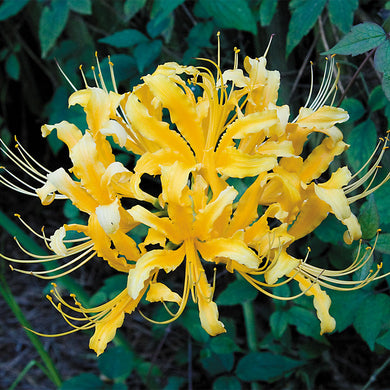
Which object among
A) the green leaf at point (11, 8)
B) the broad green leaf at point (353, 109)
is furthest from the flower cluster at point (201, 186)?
the green leaf at point (11, 8)

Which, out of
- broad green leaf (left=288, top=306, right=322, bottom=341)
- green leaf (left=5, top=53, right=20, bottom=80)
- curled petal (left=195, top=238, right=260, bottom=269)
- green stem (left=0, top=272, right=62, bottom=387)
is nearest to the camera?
curled petal (left=195, top=238, right=260, bottom=269)

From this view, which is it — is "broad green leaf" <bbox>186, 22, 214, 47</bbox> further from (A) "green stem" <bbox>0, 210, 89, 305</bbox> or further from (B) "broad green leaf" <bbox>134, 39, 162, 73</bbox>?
(A) "green stem" <bbox>0, 210, 89, 305</bbox>

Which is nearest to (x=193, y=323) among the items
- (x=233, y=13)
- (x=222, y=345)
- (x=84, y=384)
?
(x=222, y=345)

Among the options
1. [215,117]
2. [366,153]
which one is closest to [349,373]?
[366,153]

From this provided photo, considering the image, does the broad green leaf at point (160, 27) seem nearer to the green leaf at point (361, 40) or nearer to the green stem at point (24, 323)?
the green leaf at point (361, 40)

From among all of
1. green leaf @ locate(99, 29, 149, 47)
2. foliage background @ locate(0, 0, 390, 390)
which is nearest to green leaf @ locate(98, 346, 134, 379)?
foliage background @ locate(0, 0, 390, 390)

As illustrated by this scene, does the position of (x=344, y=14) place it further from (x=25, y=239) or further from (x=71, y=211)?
(x=25, y=239)
